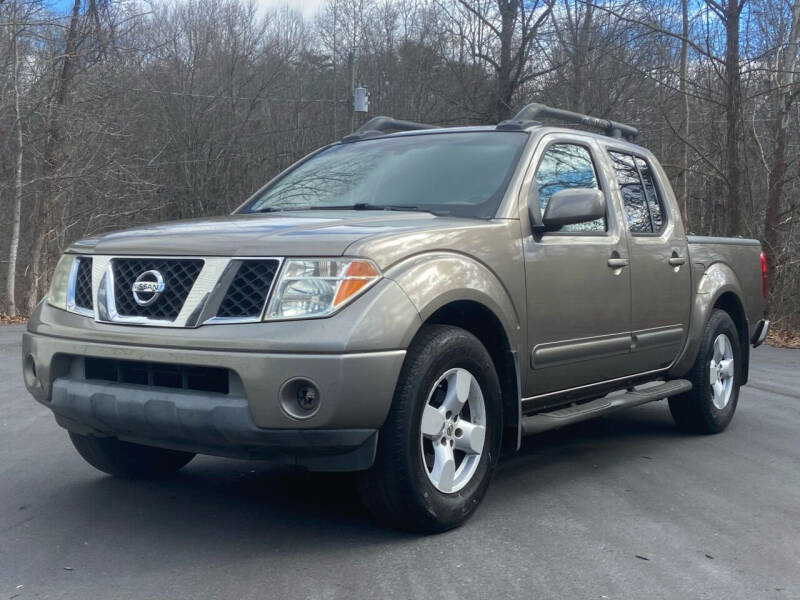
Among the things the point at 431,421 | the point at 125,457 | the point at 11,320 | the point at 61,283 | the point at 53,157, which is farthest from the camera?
the point at 53,157

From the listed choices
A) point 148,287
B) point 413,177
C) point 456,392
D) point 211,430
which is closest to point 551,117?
point 413,177

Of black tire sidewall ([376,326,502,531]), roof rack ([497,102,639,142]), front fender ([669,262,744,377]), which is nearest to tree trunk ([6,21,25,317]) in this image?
roof rack ([497,102,639,142])

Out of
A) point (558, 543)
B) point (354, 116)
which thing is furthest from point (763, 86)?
Result: point (558, 543)

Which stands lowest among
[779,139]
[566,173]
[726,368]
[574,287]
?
[726,368]

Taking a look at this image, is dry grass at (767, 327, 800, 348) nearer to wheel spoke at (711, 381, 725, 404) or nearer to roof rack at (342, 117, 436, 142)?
wheel spoke at (711, 381, 725, 404)

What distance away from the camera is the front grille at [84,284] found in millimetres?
4059

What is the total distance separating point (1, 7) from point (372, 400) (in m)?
18.0

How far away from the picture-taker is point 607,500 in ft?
15.0

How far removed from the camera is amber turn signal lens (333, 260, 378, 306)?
3.55 meters

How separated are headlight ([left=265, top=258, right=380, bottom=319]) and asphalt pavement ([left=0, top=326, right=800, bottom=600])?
3.16 ft

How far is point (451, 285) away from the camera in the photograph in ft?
13.0

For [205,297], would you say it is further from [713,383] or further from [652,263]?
[713,383]

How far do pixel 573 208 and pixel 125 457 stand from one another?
2.55 meters

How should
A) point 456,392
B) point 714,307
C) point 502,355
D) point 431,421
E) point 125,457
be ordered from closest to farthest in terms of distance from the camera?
point 431,421
point 456,392
point 502,355
point 125,457
point 714,307
